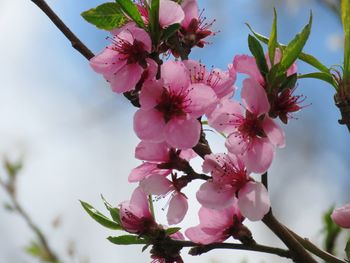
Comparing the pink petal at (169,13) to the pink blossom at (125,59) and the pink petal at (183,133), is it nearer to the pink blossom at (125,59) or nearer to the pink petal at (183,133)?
the pink blossom at (125,59)

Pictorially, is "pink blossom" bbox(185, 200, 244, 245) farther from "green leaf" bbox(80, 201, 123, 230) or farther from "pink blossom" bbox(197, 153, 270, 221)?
"green leaf" bbox(80, 201, 123, 230)

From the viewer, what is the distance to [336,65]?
1.00 m

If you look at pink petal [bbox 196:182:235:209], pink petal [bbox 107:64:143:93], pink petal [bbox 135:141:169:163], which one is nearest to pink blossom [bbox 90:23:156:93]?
pink petal [bbox 107:64:143:93]

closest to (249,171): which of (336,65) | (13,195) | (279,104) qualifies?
(279,104)

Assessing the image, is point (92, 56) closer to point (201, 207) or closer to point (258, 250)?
point (201, 207)

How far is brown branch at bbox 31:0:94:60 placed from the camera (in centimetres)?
92

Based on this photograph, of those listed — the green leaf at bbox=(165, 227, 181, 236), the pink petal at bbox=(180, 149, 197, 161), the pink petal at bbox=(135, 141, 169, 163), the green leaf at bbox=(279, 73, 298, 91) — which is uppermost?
the pink petal at bbox=(135, 141, 169, 163)

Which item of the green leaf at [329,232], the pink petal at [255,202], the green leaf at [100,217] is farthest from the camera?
the green leaf at [329,232]

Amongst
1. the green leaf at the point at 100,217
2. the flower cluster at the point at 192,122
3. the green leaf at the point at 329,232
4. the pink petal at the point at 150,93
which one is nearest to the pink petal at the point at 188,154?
the flower cluster at the point at 192,122

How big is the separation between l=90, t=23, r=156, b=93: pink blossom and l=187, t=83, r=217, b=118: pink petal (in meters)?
0.08

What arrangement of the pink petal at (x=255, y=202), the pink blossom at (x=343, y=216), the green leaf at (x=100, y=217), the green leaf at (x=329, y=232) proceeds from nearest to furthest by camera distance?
the pink petal at (x=255, y=202), the pink blossom at (x=343, y=216), the green leaf at (x=100, y=217), the green leaf at (x=329, y=232)

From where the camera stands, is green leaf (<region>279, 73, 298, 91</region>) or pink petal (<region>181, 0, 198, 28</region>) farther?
pink petal (<region>181, 0, 198, 28</region>)

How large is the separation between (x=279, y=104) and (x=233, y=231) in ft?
0.77

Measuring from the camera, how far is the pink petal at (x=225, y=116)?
3.05 ft
